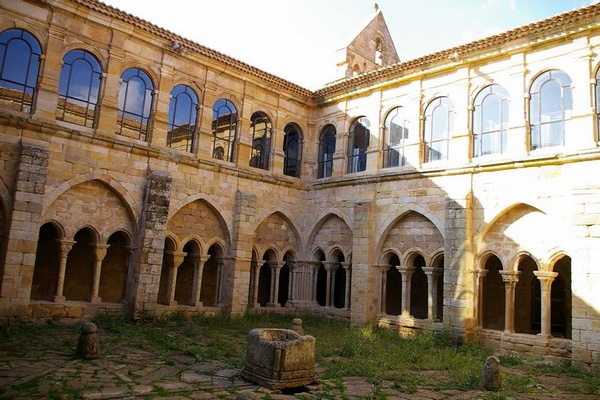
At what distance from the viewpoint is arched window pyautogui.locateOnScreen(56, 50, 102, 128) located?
40.1ft

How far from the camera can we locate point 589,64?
36.3ft

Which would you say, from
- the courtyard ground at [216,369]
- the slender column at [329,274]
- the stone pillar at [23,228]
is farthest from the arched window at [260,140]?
the stone pillar at [23,228]

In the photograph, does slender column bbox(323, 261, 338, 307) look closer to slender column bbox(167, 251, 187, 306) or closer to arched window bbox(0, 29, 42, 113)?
slender column bbox(167, 251, 187, 306)

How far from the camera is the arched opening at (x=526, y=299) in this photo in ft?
47.2

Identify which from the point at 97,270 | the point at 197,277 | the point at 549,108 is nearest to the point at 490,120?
the point at 549,108

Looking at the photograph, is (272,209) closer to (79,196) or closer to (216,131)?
(216,131)

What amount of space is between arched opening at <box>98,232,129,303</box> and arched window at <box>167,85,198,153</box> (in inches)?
123

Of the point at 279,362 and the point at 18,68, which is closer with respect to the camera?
the point at 279,362

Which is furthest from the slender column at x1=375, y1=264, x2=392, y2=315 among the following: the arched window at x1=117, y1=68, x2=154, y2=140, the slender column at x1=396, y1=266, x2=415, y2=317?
the arched window at x1=117, y1=68, x2=154, y2=140

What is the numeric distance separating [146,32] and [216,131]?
137 inches

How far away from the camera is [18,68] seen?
11430 mm

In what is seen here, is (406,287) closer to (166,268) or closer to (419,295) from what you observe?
(419,295)

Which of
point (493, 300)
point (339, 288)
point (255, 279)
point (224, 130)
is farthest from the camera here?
point (339, 288)

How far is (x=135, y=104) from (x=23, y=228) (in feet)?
14.6
